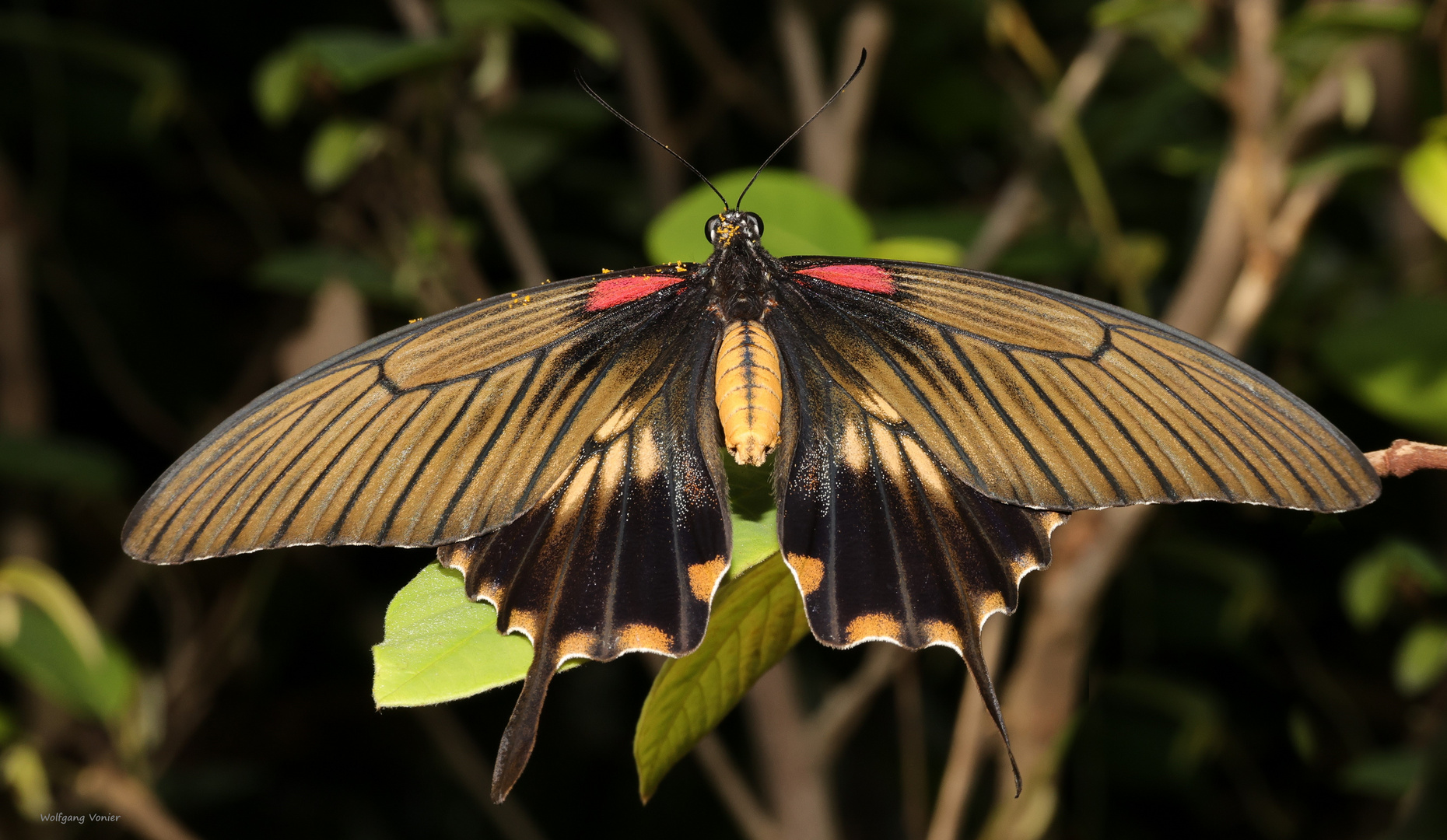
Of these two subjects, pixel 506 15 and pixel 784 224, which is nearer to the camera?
pixel 784 224

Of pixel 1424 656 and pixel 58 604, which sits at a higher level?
pixel 58 604

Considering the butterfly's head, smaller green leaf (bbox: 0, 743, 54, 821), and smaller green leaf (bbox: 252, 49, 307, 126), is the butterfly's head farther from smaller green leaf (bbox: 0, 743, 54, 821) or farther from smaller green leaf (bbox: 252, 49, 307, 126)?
smaller green leaf (bbox: 0, 743, 54, 821)

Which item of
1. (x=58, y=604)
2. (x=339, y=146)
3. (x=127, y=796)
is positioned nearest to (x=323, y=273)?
(x=339, y=146)

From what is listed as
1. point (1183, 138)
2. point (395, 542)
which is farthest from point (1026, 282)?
point (1183, 138)

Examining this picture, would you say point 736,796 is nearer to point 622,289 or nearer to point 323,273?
point 622,289

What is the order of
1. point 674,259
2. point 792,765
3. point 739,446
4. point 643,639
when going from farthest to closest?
1. point 792,765
2. point 674,259
3. point 739,446
4. point 643,639

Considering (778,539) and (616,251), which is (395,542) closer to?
(778,539)

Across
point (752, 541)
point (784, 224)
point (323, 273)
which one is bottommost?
point (752, 541)
